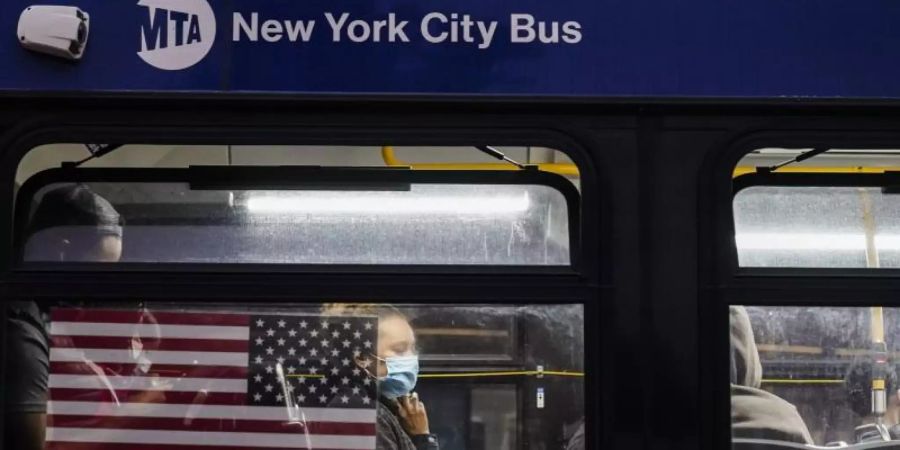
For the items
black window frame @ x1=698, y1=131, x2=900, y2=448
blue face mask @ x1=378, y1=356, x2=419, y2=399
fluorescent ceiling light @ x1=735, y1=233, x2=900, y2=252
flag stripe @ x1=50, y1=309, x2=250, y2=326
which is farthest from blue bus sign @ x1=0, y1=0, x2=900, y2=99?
blue face mask @ x1=378, y1=356, x2=419, y2=399

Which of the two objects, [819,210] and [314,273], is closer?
[314,273]

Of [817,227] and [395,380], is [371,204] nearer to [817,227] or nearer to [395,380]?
[395,380]

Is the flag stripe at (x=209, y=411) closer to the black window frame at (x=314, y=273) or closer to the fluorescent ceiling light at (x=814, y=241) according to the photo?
the black window frame at (x=314, y=273)

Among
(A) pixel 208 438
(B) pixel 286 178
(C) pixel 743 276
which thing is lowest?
(A) pixel 208 438

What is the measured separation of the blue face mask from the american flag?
0.13 feet

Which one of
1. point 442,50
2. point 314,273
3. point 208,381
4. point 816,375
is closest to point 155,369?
point 208,381

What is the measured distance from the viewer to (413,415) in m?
2.69

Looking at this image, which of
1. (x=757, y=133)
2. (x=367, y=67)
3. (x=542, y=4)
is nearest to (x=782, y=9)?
(x=757, y=133)

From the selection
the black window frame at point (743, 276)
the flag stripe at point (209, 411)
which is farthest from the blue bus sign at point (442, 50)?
the flag stripe at point (209, 411)

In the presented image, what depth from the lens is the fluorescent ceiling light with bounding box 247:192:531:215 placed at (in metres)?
2.66

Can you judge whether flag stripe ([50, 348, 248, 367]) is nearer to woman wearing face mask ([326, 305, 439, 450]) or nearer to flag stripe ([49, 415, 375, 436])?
flag stripe ([49, 415, 375, 436])

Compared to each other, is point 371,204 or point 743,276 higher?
point 371,204

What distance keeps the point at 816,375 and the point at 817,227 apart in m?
0.35

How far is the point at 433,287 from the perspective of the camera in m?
2.60
